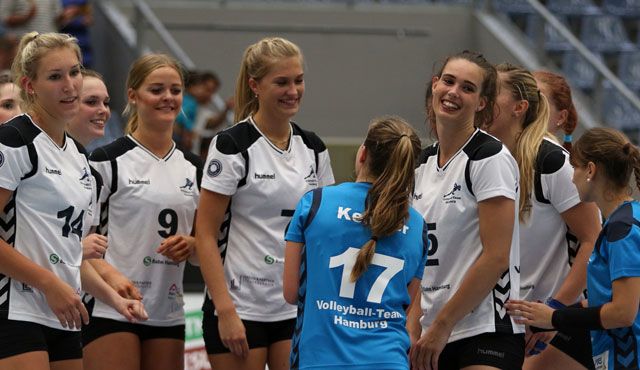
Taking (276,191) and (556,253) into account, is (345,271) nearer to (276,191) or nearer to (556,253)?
(276,191)

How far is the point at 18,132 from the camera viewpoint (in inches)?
175

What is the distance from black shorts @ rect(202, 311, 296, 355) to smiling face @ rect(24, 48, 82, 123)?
109 cm

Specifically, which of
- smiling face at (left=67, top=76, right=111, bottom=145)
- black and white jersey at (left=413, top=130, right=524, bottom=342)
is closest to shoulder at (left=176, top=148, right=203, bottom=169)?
smiling face at (left=67, top=76, right=111, bottom=145)

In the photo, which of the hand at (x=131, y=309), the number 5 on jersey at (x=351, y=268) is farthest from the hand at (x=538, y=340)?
the hand at (x=131, y=309)

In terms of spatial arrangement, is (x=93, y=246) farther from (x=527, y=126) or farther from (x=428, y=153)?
(x=527, y=126)

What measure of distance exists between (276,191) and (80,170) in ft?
2.75

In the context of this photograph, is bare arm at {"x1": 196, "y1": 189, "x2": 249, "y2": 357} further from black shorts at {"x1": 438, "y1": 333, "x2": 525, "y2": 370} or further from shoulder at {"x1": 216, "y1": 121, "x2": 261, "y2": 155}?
black shorts at {"x1": 438, "y1": 333, "x2": 525, "y2": 370}

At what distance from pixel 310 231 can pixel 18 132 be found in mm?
1195

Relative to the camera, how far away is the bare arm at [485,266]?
445cm

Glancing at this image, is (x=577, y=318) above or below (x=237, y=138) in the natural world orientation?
below

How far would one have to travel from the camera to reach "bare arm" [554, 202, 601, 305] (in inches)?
193

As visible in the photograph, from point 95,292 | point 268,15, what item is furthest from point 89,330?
point 268,15

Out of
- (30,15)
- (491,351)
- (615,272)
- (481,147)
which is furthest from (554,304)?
(30,15)

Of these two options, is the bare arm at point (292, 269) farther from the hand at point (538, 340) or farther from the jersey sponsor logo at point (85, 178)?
the hand at point (538, 340)
